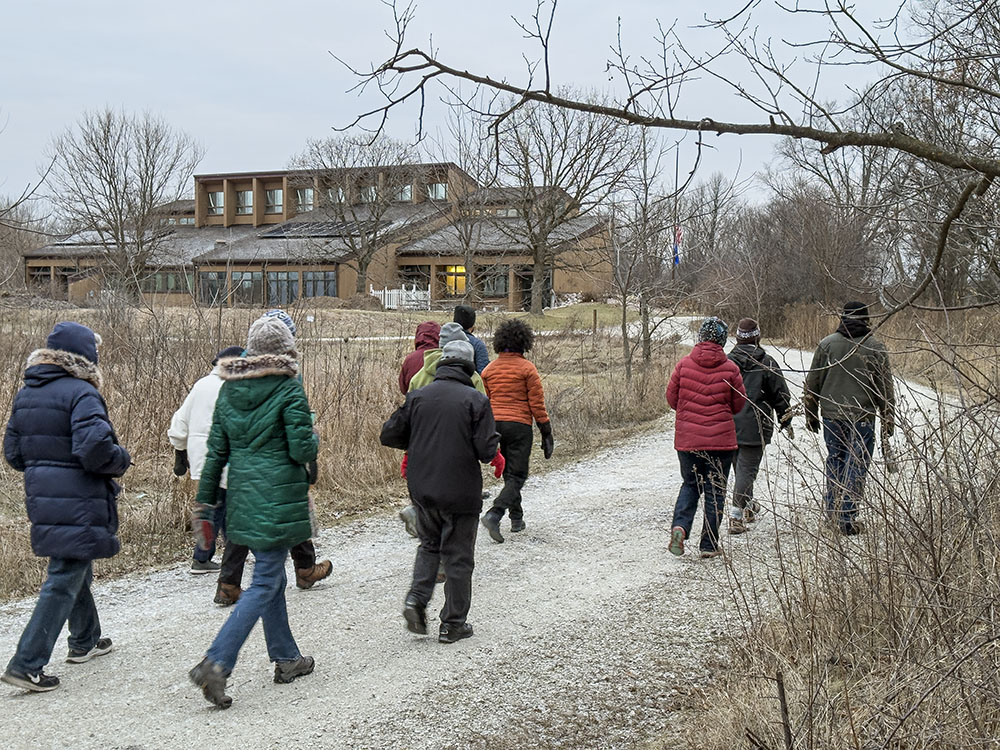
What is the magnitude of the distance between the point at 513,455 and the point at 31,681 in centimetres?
390

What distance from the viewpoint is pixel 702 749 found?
12.4 ft

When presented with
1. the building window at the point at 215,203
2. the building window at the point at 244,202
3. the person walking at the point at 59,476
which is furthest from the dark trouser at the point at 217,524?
the building window at the point at 215,203

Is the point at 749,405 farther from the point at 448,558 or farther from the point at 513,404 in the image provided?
the point at 448,558

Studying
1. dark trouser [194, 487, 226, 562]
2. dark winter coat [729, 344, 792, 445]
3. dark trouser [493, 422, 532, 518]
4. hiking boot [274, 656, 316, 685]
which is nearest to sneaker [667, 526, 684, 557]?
dark winter coat [729, 344, 792, 445]

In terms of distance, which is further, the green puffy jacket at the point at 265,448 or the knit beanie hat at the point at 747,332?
the knit beanie hat at the point at 747,332

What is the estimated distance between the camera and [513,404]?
7332 millimetres

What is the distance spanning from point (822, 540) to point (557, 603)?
216 cm

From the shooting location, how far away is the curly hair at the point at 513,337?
7.32 m

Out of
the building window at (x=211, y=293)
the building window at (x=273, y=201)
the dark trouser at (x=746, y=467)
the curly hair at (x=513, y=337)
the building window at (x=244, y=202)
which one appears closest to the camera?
the curly hair at (x=513, y=337)

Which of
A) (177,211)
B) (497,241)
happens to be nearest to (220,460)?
(497,241)

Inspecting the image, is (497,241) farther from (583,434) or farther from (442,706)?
(442,706)

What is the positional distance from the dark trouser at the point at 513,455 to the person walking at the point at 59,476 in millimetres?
3339

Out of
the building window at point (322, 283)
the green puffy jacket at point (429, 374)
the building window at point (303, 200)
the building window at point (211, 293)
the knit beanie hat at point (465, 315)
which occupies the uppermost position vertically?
the building window at point (303, 200)

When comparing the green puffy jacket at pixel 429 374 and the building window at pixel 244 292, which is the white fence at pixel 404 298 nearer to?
the building window at pixel 244 292
